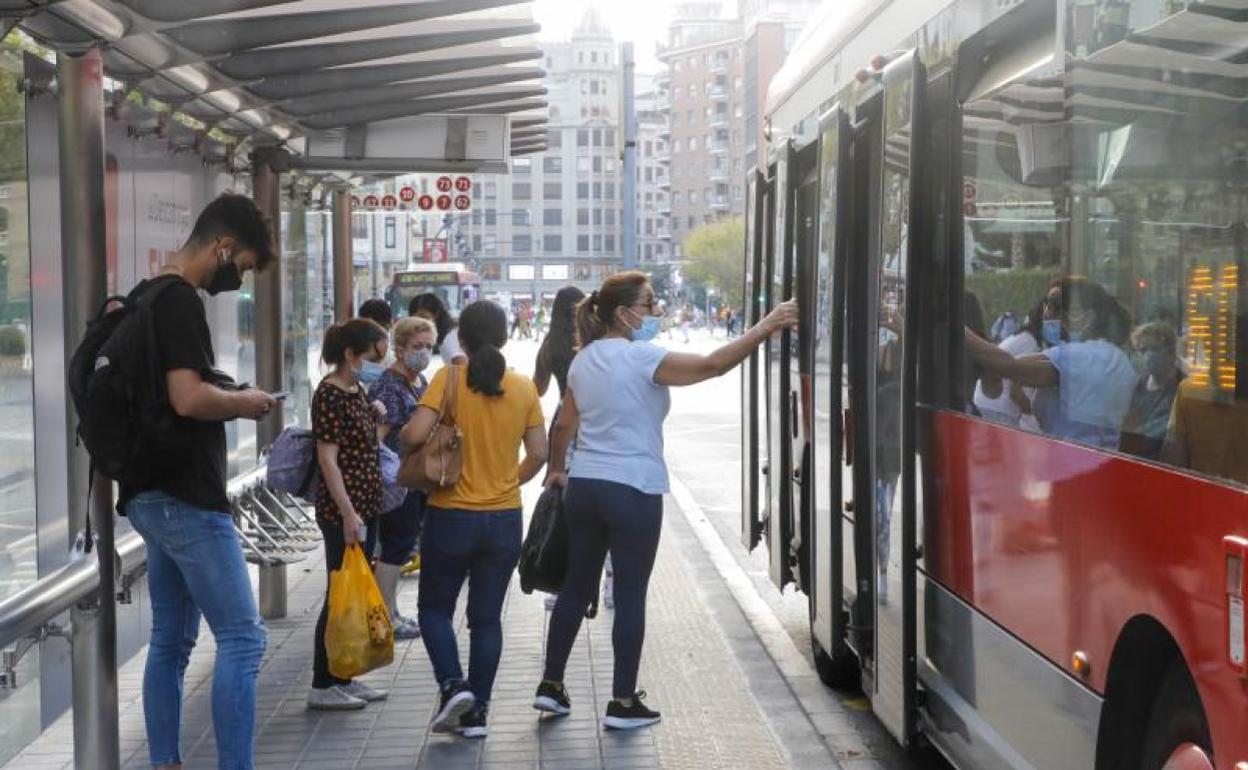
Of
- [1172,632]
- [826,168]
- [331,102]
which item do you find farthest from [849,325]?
[331,102]

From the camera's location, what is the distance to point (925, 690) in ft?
19.7

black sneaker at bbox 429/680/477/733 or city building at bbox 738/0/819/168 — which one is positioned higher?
city building at bbox 738/0/819/168

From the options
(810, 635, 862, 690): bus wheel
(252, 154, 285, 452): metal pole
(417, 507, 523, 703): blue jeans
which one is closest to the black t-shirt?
(417, 507, 523, 703): blue jeans

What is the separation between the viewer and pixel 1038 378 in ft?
15.1

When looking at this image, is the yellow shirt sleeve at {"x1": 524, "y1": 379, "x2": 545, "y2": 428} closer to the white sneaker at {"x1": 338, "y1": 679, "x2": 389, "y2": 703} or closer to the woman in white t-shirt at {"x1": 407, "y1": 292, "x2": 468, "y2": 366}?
the white sneaker at {"x1": 338, "y1": 679, "x2": 389, "y2": 703}

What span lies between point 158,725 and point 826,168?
11.7 ft

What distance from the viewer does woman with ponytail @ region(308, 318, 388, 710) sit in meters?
7.71

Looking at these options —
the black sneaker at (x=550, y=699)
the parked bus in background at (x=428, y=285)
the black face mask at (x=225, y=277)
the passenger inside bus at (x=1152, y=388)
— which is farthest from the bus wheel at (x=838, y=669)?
the parked bus in background at (x=428, y=285)

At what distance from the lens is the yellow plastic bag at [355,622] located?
736cm

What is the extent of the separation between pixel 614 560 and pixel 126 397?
8.14 ft

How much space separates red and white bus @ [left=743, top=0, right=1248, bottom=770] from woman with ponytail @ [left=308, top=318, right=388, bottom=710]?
6.30 feet

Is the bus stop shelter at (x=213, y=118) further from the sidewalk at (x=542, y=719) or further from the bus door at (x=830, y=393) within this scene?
the bus door at (x=830, y=393)

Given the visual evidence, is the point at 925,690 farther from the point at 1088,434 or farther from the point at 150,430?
the point at 150,430

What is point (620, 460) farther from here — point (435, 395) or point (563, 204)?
point (563, 204)
